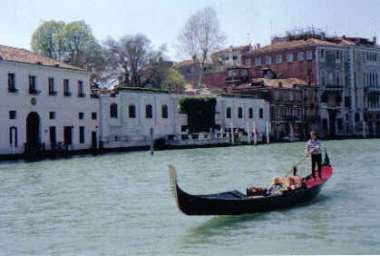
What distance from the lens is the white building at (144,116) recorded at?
27.0m

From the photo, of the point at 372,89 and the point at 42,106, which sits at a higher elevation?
the point at 372,89

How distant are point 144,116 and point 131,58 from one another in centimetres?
608

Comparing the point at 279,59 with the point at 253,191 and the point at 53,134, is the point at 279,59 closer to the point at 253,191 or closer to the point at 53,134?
the point at 53,134

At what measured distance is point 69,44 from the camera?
32500 mm

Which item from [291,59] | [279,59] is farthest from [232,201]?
[279,59]

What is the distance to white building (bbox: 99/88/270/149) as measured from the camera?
26969 millimetres

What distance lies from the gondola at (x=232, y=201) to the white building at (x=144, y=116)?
18411 millimetres

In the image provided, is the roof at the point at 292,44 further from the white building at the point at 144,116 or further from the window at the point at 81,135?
the window at the point at 81,135

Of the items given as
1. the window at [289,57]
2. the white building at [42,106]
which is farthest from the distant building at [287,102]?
the white building at [42,106]

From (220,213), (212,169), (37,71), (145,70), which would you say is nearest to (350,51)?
(145,70)

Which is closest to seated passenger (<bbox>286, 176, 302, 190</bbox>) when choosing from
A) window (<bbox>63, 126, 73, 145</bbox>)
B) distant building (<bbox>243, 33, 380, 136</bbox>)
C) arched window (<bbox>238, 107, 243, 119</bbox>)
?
window (<bbox>63, 126, 73, 145</bbox>)

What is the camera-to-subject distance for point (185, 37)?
31.3m

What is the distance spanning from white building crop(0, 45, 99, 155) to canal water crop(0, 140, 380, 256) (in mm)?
9234

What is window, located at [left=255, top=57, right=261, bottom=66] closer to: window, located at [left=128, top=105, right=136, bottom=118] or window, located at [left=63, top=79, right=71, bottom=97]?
window, located at [left=128, top=105, right=136, bottom=118]
